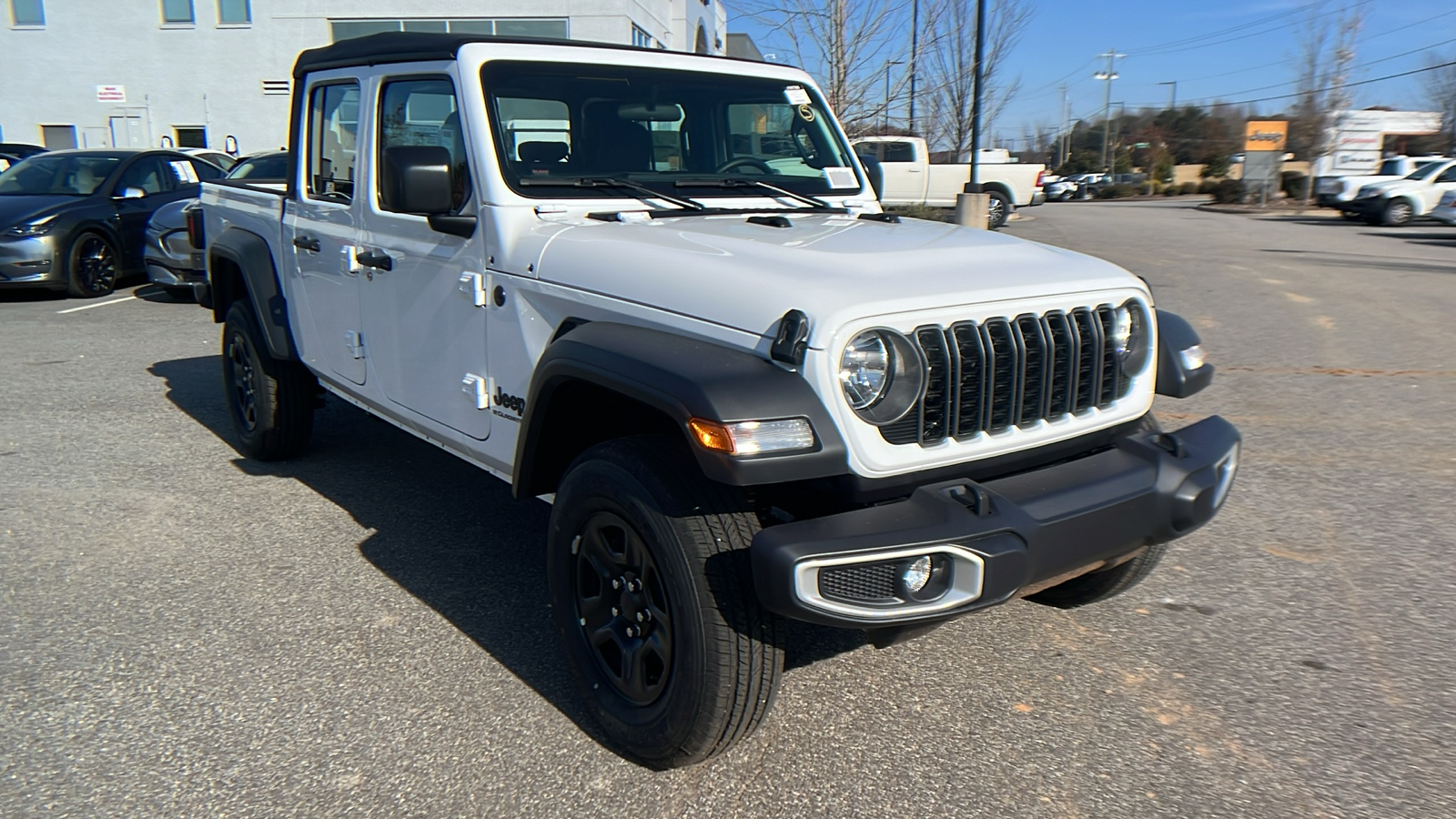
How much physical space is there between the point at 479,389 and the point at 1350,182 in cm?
3089

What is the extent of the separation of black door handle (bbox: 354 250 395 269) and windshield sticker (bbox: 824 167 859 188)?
5.76 ft

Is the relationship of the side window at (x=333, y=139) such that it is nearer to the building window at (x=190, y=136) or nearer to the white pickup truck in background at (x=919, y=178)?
the white pickup truck in background at (x=919, y=178)

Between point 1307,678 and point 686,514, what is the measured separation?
2173 millimetres

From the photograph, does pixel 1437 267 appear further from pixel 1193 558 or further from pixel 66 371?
pixel 66 371

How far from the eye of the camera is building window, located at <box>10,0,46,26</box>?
31203 millimetres

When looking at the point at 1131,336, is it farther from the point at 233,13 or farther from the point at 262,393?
the point at 233,13

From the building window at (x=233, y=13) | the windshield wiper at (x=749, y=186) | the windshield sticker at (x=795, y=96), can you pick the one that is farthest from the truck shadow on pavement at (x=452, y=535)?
the building window at (x=233, y=13)

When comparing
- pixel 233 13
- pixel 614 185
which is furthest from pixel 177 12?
pixel 614 185

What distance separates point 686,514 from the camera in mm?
2588

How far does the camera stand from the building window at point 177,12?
3078 centimetres

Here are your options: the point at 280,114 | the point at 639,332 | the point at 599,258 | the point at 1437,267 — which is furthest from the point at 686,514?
the point at 280,114

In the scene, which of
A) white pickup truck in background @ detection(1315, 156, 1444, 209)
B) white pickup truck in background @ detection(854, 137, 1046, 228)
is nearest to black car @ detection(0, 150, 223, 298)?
white pickup truck in background @ detection(854, 137, 1046, 228)

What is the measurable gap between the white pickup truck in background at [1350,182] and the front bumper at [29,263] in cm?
2812

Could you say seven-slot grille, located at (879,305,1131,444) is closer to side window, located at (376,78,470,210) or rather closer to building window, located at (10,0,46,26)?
side window, located at (376,78,470,210)
